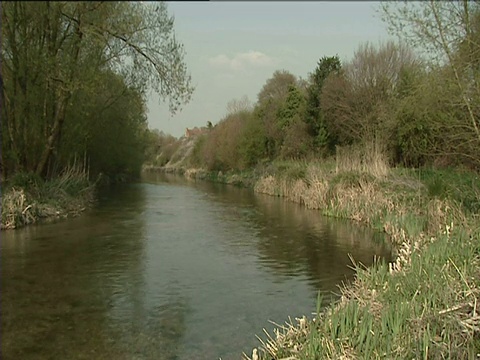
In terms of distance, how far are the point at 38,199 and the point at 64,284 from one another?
8637 millimetres

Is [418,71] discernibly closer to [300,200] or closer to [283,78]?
[300,200]

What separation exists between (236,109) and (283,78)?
8.51m

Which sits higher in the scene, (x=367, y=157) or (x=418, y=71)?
(x=418, y=71)

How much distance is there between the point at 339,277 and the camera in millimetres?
9617

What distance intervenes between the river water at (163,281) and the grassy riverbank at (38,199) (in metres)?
0.72

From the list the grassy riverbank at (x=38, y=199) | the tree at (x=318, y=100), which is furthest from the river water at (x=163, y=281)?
the tree at (x=318, y=100)

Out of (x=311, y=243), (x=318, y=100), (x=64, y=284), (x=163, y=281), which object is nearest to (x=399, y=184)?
(x=311, y=243)

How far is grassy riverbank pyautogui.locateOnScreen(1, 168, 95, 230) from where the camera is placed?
1464 cm

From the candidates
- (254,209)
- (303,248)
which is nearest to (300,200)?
(254,209)

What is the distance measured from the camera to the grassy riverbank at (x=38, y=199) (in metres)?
14.6

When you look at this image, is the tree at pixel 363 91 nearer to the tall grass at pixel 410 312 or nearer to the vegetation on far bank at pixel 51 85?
the vegetation on far bank at pixel 51 85

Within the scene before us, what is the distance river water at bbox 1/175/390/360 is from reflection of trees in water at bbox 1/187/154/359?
0.06ft

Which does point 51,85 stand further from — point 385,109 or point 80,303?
point 385,109

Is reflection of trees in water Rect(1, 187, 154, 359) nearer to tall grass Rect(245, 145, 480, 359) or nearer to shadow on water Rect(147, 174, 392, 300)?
tall grass Rect(245, 145, 480, 359)
